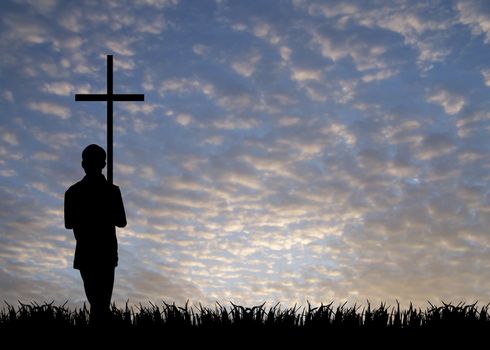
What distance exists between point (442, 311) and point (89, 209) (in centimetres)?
516

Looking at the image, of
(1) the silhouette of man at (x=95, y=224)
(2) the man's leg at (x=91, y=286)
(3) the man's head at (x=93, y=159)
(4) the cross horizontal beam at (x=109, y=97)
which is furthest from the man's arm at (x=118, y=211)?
(4) the cross horizontal beam at (x=109, y=97)

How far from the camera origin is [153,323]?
8.86 meters

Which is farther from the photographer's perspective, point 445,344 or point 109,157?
point 109,157

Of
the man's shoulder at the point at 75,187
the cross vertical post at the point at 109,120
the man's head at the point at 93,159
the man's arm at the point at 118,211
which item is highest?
the cross vertical post at the point at 109,120

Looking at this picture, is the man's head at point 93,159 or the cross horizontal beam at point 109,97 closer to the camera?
the man's head at point 93,159

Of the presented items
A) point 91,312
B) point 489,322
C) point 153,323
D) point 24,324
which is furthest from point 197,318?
point 489,322

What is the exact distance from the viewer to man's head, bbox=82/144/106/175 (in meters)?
9.63

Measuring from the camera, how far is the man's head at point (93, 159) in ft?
31.6

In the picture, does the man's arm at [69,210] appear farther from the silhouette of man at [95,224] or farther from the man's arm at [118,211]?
the man's arm at [118,211]

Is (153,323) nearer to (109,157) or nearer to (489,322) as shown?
(109,157)

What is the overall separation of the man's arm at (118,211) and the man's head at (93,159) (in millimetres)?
456

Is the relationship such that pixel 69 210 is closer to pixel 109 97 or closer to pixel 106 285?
pixel 106 285

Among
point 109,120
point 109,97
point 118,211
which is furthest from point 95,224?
point 109,97

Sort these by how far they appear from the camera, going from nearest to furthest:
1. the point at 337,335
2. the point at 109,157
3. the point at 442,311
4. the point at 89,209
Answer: the point at 337,335, the point at 442,311, the point at 89,209, the point at 109,157
